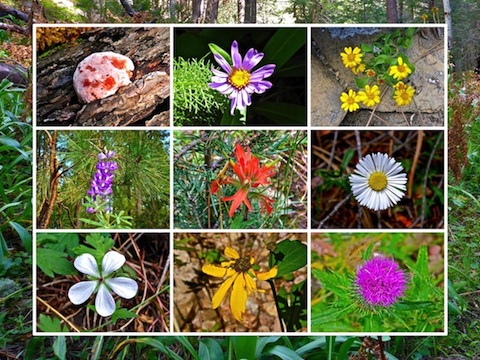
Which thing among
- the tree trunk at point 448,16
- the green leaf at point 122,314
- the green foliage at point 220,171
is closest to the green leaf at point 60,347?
the green leaf at point 122,314

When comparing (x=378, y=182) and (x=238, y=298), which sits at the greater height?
(x=378, y=182)

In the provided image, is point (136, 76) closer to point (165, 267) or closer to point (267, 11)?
point (165, 267)

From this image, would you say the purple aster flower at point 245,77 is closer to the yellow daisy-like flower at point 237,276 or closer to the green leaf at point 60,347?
the yellow daisy-like flower at point 237,276

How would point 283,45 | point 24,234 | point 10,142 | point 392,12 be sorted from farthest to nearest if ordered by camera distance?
1. point 392,12
2. point 10,142
3. point 24,234
4. point 283,45

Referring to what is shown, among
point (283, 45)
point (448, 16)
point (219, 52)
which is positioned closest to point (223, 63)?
point (219, 52)

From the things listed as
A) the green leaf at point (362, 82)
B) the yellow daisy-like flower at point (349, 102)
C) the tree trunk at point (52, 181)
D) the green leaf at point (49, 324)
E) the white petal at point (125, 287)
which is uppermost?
the green leaf at point (362, 82)

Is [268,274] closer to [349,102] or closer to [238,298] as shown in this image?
[238,298]

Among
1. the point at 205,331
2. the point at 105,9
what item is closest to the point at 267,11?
the point at 105,9
